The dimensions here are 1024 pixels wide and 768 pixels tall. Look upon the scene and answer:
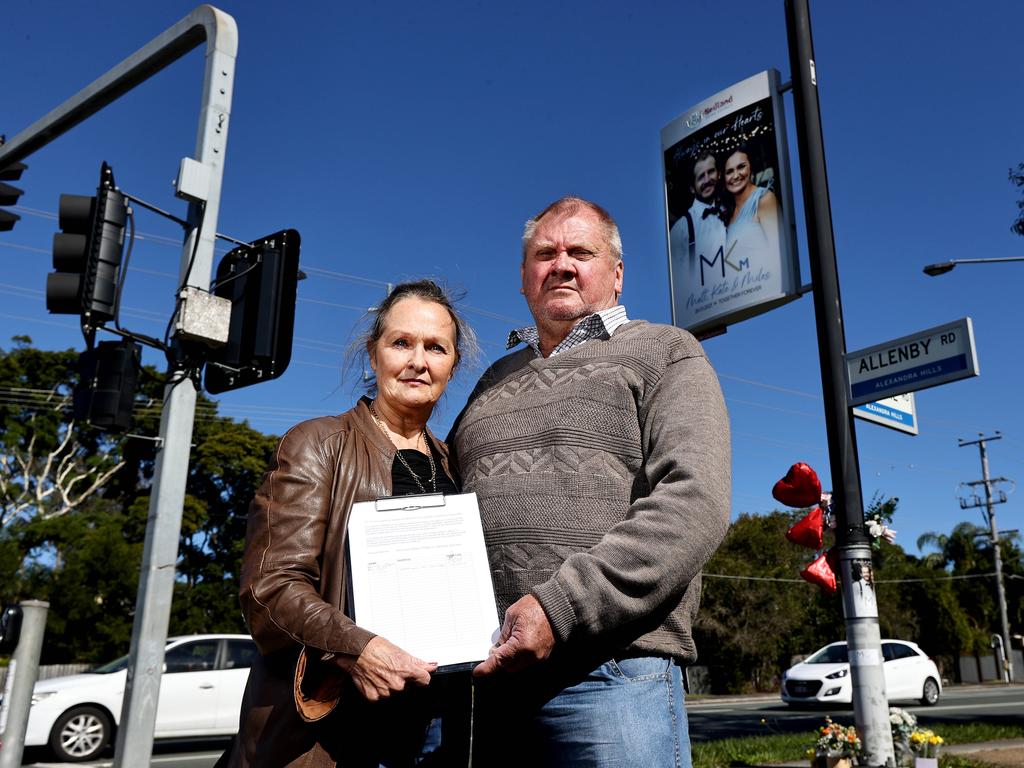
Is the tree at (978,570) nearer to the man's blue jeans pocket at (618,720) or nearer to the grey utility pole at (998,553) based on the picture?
the grey utility pole at (998,553)

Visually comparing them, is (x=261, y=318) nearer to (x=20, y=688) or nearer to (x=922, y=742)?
(x=20, y=688)

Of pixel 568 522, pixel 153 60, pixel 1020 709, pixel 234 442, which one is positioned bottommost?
pixel 1020 709

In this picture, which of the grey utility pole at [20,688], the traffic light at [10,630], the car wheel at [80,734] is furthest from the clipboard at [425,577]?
the car wheel at [80,734]

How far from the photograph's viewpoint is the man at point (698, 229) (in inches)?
203

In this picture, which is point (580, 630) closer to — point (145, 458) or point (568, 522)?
point (568, 522)

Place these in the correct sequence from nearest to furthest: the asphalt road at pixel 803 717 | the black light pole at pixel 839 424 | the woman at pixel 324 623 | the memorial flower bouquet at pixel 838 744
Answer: the woman at pixel 324 623 < the black light pole at pixel 839 424 < the memorial flower bouquet at pixel 838 744 < the asphalt road at pixel 803 717

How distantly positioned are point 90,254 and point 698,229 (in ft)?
→ 12.1

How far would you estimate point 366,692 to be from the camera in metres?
1.71

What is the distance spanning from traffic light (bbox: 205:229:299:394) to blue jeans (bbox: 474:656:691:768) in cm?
375

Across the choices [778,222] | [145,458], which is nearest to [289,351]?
[145,458]

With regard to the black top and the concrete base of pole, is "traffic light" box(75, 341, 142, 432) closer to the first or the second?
the black top

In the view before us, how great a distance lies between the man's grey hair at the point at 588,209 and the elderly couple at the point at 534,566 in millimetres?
269

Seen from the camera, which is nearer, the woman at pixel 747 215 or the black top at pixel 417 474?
the black top at pixel 417 474

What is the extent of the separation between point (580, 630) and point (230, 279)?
14.2 ft
